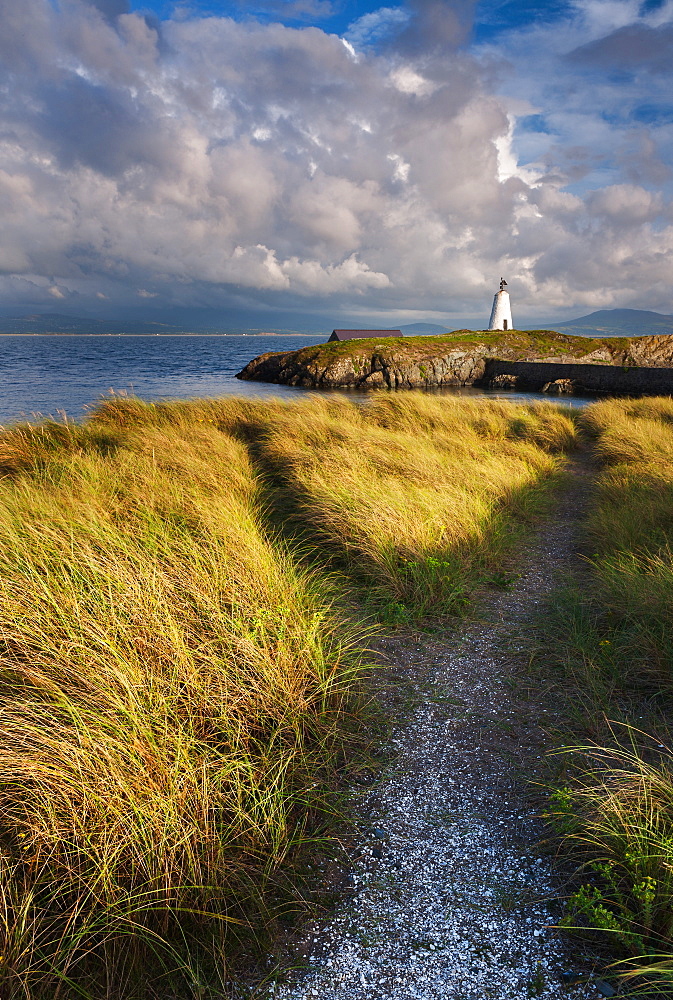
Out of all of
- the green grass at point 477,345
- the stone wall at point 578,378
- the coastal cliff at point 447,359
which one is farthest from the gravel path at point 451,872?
the green grass at point 477,345

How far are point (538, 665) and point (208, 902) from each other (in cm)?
268

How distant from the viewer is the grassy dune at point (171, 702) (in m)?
1.77

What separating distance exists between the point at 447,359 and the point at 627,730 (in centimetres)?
4151

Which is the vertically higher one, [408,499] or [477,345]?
[477,345]

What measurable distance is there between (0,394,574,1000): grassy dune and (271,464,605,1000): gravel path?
289 millimetres

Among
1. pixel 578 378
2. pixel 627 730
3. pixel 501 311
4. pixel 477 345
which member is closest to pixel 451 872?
pixel 627 730

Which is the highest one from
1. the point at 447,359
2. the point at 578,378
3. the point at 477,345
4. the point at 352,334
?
the point at 352,334

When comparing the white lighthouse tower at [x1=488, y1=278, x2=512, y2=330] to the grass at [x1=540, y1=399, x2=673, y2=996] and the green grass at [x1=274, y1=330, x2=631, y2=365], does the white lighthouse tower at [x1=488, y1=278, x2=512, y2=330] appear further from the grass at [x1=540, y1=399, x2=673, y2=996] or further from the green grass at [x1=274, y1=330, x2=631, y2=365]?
the grass at [x1=540, y1=399, x2=673, y2=996]

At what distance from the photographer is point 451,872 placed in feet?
7.00

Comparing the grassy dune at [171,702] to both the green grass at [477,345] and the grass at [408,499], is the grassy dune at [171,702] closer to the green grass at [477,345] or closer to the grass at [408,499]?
the grass at [408,499]

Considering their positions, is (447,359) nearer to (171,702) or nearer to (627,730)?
(627,730)

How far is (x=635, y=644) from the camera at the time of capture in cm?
350

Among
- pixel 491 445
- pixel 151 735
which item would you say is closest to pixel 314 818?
pixel 151 735

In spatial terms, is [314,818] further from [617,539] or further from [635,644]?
[617,539]
